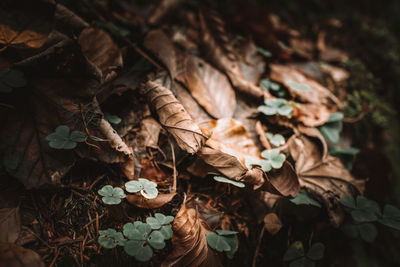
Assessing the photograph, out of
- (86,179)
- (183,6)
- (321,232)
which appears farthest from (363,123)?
(86,179)

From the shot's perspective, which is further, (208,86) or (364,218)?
(208,86)

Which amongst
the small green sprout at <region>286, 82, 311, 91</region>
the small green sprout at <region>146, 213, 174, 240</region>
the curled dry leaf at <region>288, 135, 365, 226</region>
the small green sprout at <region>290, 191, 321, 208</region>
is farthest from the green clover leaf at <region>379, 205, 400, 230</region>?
the small green sprout at <region>146, 213, 174, 240</region>

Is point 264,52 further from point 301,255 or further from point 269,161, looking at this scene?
point 301,255

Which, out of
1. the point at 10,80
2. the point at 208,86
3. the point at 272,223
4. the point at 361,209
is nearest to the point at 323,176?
the point at 361,209

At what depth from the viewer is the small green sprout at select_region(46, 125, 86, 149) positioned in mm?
1170

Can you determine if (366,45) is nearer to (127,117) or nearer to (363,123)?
(363,123)

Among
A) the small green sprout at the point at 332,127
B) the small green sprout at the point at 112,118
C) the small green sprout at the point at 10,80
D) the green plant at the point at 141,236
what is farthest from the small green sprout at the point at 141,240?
the small green sprout at the point at 332,127

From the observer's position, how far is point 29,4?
147cm

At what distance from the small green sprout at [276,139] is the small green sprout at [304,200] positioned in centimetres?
33

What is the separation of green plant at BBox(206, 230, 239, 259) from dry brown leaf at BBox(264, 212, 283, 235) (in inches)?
9.4

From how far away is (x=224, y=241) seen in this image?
1.25 meters

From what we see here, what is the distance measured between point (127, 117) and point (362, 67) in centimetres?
268

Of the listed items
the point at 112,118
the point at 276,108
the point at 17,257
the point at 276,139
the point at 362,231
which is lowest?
the point at 17,257

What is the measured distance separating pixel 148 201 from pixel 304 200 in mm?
882
